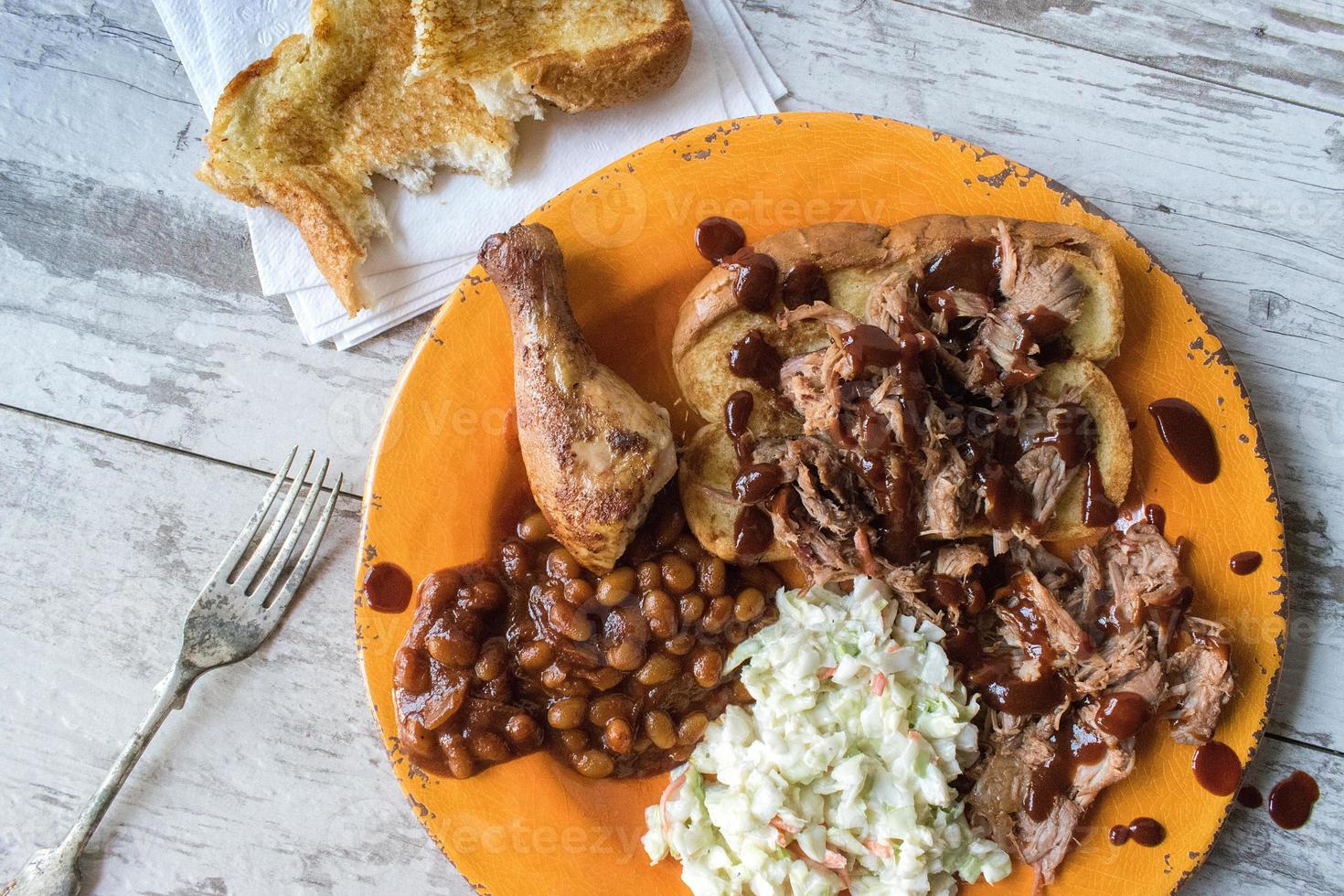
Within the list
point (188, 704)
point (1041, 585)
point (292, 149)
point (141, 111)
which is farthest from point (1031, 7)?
point (188, 704)

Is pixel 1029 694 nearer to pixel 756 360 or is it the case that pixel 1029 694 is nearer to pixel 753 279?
pixel 756 360

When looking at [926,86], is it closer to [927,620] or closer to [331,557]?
[927,620]

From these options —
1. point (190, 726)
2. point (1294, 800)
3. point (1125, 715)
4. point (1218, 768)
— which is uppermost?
point (1125, 715)

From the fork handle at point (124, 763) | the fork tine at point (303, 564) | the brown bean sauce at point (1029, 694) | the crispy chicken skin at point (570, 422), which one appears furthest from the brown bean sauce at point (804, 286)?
the fork handle at point (124, 763)

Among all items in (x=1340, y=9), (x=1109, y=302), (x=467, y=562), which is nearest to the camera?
(x=1109, y=302)

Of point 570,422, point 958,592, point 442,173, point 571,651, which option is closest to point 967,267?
point 958,592

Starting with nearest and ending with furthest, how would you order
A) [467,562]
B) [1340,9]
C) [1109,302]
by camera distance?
[1109,302] < [467,562] < [1340,9]
